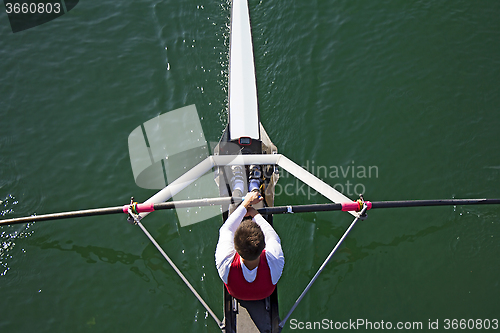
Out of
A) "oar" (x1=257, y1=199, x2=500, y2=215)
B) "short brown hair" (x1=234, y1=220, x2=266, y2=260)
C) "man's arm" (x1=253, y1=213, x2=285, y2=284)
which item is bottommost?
"oar" (x1=257, y1=199, x2=500, y2=215)

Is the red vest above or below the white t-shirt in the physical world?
below

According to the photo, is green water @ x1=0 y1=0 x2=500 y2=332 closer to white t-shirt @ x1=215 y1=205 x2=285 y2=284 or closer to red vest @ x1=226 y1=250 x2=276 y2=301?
red vest @ x1=226 y1=250 x2=276 y2=301

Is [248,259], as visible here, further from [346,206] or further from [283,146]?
[283,146]

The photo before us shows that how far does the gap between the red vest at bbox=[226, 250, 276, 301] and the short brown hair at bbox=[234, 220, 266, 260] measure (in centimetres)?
26

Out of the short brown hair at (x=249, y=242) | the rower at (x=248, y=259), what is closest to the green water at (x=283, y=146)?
the rower at (x=248, y=259)

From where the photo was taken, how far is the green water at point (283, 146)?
5711mm

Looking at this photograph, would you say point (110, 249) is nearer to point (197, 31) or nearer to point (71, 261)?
point (71, 261)

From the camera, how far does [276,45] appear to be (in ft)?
25.7

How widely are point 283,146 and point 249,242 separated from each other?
4.13 metres

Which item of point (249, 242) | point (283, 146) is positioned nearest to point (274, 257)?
point (249, 242)

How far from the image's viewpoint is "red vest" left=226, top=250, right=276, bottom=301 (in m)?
3.33

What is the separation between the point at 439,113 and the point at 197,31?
577 centimetres

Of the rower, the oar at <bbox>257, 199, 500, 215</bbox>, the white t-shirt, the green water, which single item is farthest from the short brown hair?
the green water

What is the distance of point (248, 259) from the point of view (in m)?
3.13
